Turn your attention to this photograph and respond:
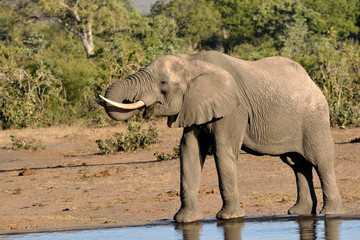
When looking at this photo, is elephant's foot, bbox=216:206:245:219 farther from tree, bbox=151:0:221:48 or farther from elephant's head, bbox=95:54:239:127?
tree, bbox=151:0:221:48

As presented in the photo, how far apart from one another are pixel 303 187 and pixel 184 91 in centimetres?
169

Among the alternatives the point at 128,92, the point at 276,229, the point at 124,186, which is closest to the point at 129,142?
the point at 124,186

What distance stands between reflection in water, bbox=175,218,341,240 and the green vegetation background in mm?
8909

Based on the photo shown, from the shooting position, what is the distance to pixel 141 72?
7086mm

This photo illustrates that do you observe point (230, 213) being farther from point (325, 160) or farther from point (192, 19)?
point (192, 19)

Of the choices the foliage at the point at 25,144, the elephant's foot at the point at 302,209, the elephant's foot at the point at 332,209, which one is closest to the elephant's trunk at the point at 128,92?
the elephant's foot at the point at 302,209

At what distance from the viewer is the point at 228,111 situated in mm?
7105

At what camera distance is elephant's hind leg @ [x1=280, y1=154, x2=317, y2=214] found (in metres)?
7.84

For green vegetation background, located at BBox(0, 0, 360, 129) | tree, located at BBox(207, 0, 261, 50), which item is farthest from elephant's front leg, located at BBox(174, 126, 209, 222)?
tree, located at BBox(207, 0, 261, 50)

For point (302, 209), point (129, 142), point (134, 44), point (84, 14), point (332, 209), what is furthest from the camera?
point (84, 14)

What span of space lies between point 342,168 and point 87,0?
106 feet

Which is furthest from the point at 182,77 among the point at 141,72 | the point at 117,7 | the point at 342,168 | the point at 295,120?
the point at 117,7

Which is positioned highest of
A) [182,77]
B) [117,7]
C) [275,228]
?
[117,7]

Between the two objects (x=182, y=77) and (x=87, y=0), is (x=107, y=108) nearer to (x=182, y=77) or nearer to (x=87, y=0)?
(x=182, y=77)
